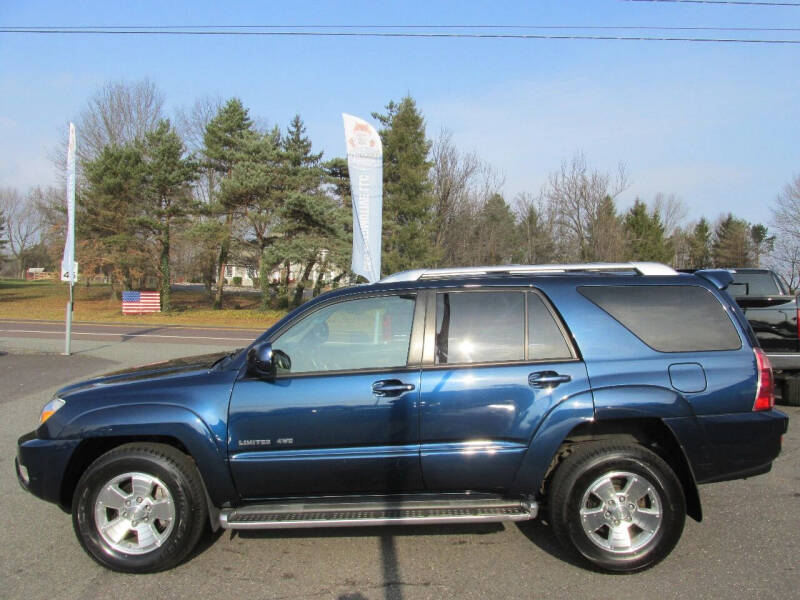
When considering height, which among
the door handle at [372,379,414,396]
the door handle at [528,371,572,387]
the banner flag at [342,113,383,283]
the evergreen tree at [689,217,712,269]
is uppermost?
the evergreen tree at [689,217,712,269]

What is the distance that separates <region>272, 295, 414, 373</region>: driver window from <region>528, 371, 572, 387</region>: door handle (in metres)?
0.79

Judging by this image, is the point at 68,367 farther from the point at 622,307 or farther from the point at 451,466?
the point at 622,307

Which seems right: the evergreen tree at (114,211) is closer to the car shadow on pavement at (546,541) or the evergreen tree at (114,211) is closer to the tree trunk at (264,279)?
the tree trunk at (264,279)

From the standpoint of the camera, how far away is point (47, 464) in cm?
335

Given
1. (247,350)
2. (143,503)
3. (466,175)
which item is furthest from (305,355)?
(466,175)

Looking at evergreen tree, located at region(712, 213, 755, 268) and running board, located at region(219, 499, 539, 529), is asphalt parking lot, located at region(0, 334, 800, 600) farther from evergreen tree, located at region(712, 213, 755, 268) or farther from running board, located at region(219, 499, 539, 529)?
evergreen tree, located at region(712, 213, 755, 268)

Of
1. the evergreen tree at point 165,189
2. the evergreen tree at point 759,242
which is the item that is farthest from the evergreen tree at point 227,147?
the evergreen tree at point 759,242

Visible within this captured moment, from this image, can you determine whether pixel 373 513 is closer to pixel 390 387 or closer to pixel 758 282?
pixel 390 387

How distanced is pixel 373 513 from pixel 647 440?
5.84ft

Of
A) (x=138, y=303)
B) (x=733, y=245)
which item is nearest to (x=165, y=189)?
(x=138, y=303)

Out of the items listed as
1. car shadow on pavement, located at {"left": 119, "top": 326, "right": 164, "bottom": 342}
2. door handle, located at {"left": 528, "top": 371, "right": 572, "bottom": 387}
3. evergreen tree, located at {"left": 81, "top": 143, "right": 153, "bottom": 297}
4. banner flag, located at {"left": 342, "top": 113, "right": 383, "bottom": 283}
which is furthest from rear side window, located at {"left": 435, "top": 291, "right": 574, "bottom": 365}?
evergreen tree, located at {"left": 81, "top": 143, "right": 153, "bottom": 297}

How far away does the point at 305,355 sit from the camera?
11.6 ft

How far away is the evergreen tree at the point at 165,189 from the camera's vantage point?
28734 mm

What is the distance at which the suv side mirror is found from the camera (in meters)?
3.31
